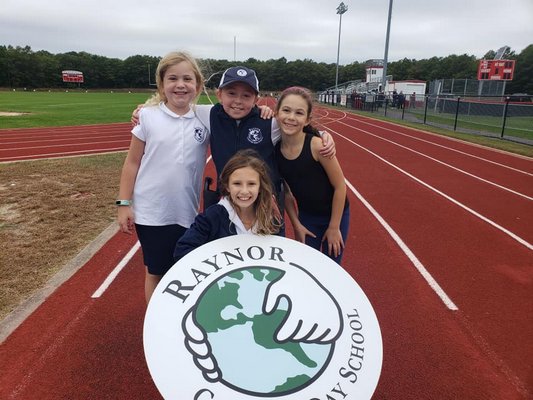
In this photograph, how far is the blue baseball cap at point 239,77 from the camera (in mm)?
2184

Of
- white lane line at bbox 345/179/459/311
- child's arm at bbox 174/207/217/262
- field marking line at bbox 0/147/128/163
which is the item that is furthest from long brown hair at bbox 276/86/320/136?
field marking line at bbox 0/147/128/163

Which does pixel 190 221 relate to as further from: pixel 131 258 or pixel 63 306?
pixel 131 258

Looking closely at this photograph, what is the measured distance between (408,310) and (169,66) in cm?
271

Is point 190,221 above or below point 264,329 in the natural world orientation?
above

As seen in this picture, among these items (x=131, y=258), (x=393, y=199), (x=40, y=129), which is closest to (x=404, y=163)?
(x=393, y=199)

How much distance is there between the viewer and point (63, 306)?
3412 millimetres

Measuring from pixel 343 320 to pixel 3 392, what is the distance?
2.13 meters

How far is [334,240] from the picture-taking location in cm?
258

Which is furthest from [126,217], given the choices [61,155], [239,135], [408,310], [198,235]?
[61,155]

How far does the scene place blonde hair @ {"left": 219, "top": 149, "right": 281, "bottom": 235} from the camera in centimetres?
211

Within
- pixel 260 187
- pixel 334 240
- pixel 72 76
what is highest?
pixel 72 76

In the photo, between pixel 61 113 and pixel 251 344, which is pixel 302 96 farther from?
pixel 61 113

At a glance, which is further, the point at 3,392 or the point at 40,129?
the point at 40,129

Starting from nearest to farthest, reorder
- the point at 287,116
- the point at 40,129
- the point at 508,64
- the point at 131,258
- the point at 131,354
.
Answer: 1. the point at 287,116
2. the point at 131,354
3. the point at 131,258
4. the point at 40,129
5. the point at 508,64
